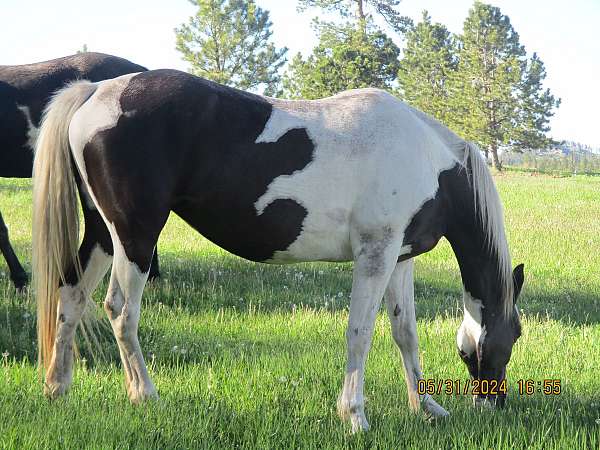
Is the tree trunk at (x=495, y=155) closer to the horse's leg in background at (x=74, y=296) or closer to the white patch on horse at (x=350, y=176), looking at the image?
the white patch on horse at (x=350, y=176)

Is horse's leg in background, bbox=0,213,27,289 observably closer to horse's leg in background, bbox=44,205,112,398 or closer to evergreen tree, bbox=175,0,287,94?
horse's leg in background, bbox=44,205,112,398

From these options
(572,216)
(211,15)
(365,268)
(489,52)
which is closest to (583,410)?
(365,268)

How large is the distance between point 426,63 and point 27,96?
5889 cm

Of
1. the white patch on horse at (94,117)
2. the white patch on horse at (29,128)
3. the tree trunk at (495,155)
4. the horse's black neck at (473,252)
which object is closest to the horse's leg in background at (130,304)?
the white patch on horse at (94,117)

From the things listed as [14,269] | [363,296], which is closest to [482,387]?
[363,296]

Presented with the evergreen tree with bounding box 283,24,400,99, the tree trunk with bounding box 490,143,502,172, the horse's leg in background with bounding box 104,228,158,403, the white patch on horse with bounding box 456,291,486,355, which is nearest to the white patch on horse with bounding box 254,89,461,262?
the horse's leg in background with bounding box 104,228,158,403

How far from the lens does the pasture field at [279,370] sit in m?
3.55

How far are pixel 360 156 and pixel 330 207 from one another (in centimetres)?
36

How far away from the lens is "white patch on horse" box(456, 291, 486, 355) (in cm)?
440

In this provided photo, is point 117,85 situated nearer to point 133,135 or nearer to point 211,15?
point 133,135

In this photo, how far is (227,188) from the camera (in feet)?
12.8

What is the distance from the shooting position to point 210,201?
3912mm

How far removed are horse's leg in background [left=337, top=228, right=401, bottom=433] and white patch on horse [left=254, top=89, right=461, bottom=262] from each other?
0.10m

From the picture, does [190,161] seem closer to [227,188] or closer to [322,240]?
[227,188]
